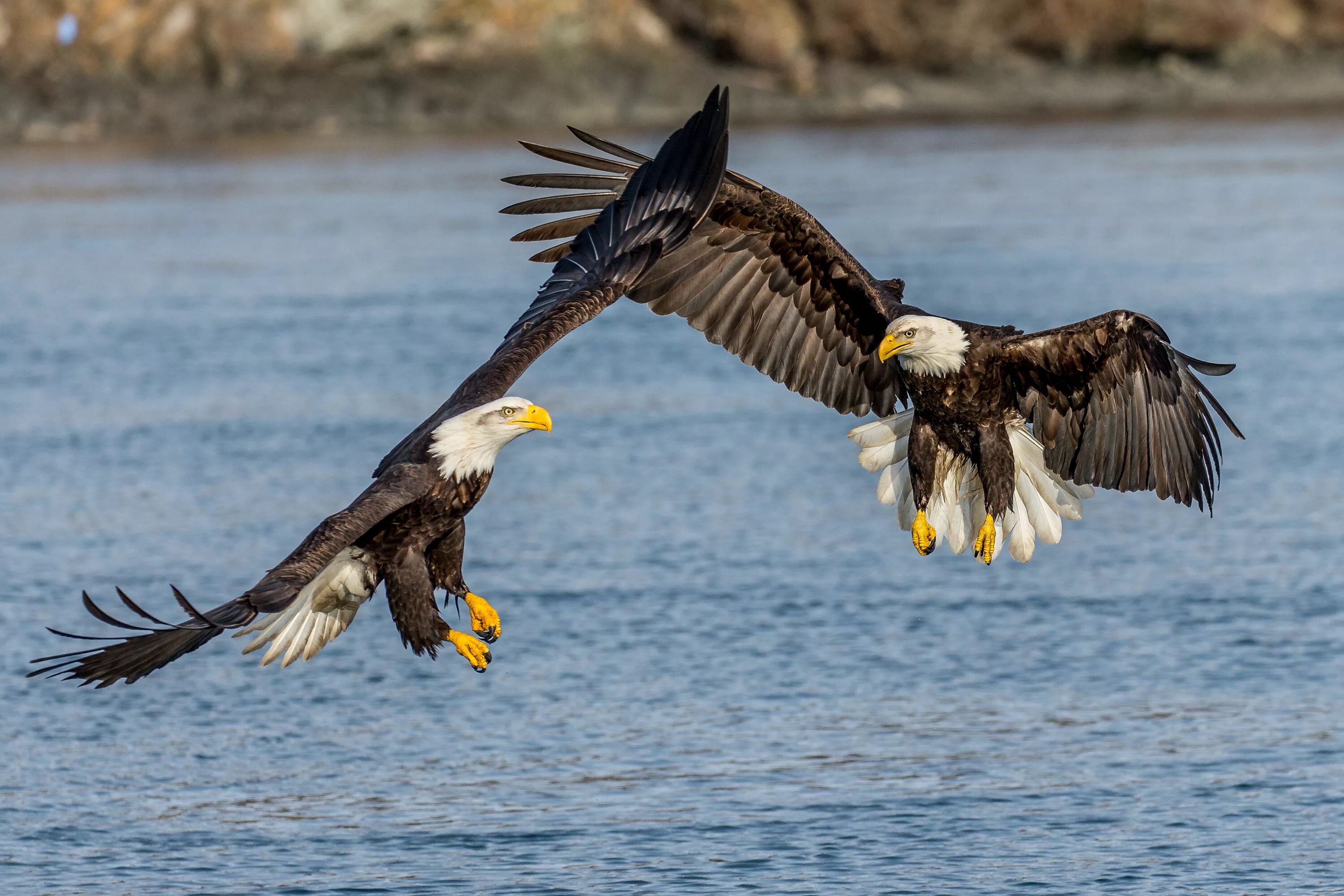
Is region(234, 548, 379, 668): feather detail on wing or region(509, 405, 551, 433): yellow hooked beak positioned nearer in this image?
region(509, 405, 551, 433): yellow hooked beak

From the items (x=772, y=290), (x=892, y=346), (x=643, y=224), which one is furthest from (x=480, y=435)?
(x=772, y=290)

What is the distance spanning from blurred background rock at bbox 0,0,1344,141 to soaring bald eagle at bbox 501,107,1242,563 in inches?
1296

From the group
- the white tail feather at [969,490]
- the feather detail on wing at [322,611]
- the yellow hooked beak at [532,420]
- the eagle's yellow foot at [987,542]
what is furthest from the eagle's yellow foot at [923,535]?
the feather detail on wing at [322,611]

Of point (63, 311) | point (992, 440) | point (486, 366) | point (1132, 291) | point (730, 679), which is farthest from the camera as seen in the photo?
point (63, 311)

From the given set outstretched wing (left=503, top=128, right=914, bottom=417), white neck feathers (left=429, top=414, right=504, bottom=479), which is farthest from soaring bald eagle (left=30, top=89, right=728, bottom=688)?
outstretched wing (left=503, top=128, right=914, bottom=417)

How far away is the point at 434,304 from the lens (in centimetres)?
2061

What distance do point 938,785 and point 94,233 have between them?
69.4 feet

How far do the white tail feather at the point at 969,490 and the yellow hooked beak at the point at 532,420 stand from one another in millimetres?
1791

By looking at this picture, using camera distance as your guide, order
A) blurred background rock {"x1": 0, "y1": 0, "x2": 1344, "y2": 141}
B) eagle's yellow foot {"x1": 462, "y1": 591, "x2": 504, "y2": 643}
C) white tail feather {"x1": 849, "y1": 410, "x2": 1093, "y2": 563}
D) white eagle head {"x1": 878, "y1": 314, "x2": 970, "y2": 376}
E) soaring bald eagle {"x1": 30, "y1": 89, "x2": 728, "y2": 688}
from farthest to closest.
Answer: blurred background rock {"x1": 0, "y1": 0, "x2": 1344, "y2": 141} < white tail feather {"x1": 849, "y1": 410, "x2": 1093, "y2": 563} < white eagle head {"x1": 878, "y1": 314, "x2": 970, "y2": 376} < eagle's yellow foot {"x1": 462, "y1": 591, "x2": 504, "y2": 643} < soaring bald eagle {"x1": 30, "y1": 89, "x2": 728, "y2": 688}

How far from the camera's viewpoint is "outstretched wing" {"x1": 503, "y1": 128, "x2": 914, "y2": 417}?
8039mm

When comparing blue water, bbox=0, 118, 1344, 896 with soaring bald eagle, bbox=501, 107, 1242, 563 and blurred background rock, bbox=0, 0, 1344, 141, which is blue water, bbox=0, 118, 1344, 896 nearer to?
soaring bald eagle, bbox=501, 107, 1242, 563

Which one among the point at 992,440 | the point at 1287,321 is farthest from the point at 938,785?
the point at 1287,321

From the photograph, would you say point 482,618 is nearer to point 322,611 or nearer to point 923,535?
point 322,611

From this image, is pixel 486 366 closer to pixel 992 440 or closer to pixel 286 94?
pixel 992 440
